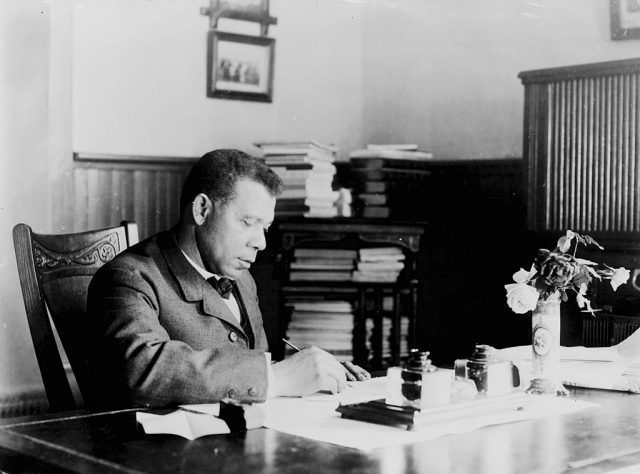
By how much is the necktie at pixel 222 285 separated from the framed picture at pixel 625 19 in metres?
2.52

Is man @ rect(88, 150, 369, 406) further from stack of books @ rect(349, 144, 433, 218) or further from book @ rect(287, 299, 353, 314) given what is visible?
stack of books @ rect(349, 144, 433, 218)

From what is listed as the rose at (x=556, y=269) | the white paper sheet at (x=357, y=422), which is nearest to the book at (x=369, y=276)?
the rose at (x=556, y=269)

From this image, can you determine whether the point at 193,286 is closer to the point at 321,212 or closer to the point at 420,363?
the point at 420,363

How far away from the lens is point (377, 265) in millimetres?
4297

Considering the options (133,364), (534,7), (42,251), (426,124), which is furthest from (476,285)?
(133,364)

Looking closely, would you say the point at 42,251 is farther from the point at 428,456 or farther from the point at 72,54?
the point at 72,54

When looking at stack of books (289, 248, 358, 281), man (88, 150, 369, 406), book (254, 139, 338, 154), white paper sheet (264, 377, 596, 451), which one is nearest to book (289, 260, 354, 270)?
stack of books (289, 248, 358, 281)

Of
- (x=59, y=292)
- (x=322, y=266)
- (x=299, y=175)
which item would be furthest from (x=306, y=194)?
(x=59, y=292)

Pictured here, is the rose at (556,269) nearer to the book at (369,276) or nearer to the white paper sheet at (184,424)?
the white paper sheet at (184,424)

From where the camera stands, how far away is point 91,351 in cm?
260

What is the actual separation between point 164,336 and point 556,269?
1.03m

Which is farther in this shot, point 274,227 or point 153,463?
point 274,227

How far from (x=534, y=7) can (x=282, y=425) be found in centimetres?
324

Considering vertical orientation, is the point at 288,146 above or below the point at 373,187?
above
